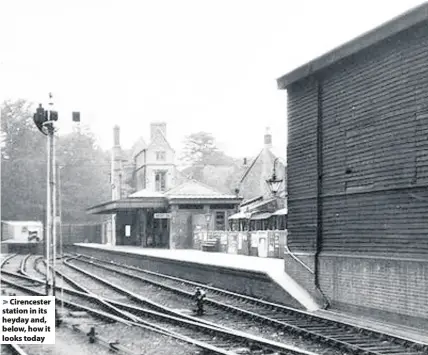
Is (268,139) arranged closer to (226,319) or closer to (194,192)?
(194,192)

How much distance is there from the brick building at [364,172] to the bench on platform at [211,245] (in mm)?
Result: 15328

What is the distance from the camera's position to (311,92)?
52.9 ft

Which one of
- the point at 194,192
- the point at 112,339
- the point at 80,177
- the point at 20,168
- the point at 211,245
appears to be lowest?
the point at 112,339

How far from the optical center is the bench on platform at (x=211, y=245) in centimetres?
3241

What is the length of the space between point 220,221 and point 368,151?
875 inches

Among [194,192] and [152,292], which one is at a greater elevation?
[194,192]

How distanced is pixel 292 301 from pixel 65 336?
18.5 ft

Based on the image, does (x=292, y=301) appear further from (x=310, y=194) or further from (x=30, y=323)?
(x=30, y=323)

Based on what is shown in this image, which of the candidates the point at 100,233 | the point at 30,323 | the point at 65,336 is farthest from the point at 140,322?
the point at 100,233

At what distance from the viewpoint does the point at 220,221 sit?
35.8m

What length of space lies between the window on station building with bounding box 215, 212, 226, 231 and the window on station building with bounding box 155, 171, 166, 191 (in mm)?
22441

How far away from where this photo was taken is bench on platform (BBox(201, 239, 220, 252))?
1276 inches

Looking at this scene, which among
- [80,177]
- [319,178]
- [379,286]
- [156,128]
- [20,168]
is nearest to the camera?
[379,286]

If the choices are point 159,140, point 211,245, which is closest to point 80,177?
point 159,140
